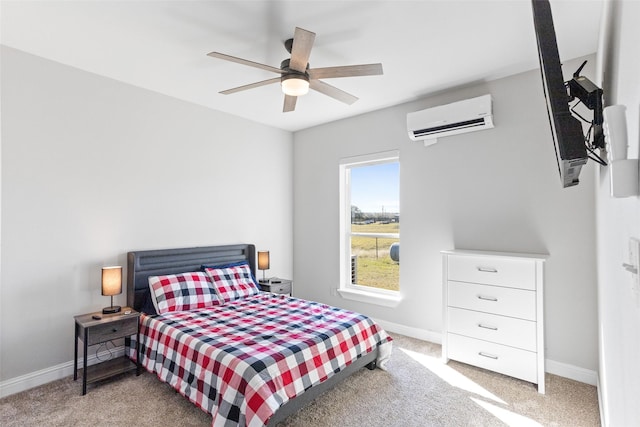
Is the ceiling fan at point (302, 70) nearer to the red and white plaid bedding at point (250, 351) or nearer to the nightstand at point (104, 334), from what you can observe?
the red and white plaid bedding at point (250, 351)

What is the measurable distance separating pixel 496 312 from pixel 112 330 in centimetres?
315

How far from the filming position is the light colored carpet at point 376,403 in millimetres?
2215

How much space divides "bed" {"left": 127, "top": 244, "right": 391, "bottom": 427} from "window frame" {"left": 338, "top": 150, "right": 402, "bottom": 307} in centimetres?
109

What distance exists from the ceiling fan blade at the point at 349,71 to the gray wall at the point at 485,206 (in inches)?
61.6

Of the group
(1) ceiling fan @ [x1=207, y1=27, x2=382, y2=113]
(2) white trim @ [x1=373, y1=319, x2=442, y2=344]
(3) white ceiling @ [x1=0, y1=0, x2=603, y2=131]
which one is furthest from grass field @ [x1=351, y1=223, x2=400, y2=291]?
(1) ceiling fan @ [x1=207, y1=27, x2=382, y2=113]

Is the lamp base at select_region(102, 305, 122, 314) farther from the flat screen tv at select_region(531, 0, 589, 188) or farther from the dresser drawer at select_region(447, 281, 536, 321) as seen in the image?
the flat screen tv at select_region(531, 0, 589, 188)

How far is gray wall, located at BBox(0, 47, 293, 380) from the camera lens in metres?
2.63

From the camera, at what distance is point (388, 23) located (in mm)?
2295

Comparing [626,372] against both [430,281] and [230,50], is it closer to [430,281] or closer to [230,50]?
[430,281]

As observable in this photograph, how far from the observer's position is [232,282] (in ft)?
11.8

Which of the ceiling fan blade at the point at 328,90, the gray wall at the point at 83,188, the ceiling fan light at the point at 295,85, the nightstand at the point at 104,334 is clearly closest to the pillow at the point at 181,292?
the nightstand at the point at 104,334

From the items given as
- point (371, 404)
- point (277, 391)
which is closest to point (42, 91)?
point (277, 391)

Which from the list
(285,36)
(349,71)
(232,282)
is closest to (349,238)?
(232,282)

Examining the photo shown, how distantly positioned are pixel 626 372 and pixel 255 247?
3854mm
